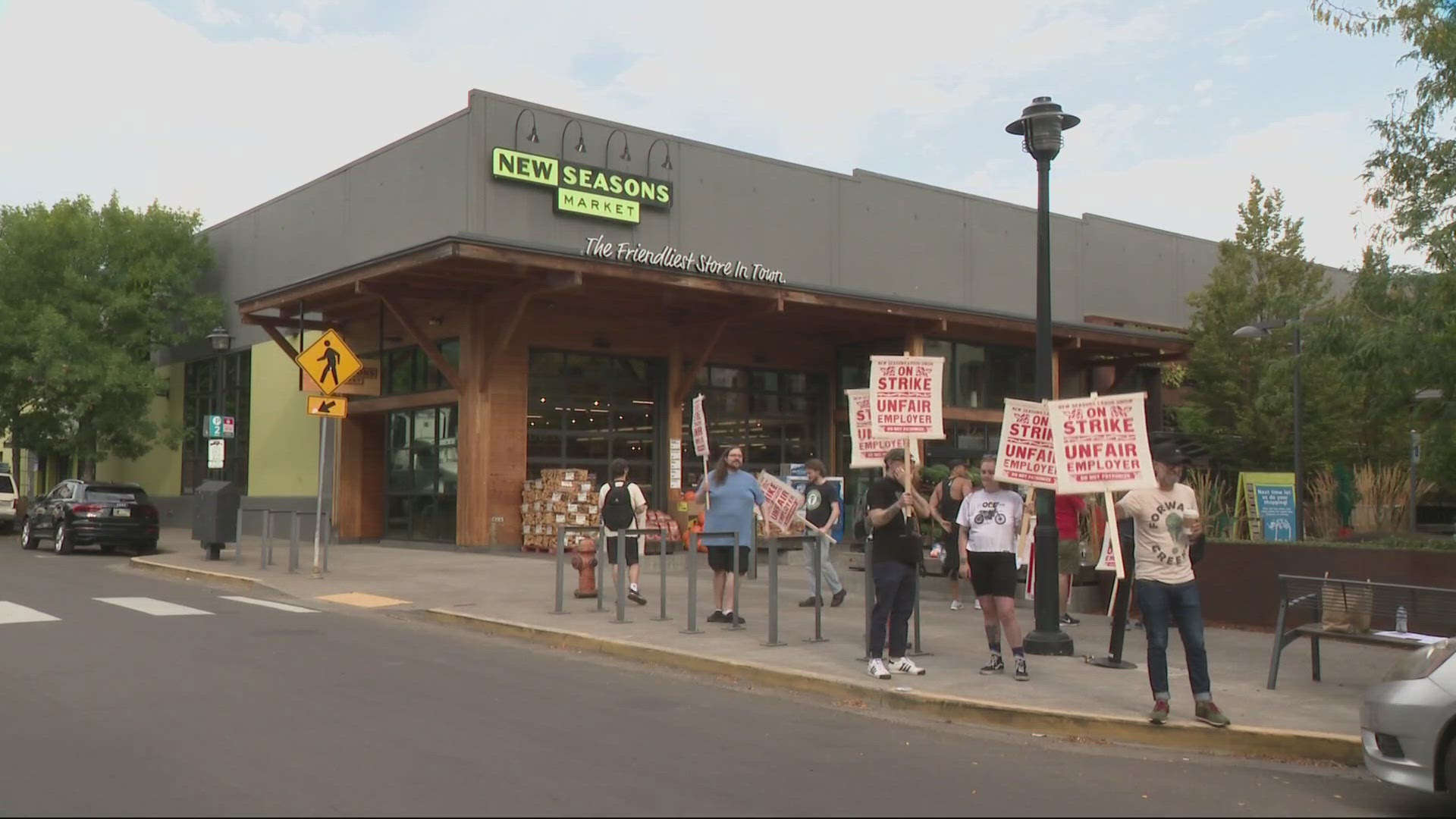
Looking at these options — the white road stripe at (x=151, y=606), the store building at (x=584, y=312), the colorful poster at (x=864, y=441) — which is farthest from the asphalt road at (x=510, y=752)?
the store building at (x=584, y=312)

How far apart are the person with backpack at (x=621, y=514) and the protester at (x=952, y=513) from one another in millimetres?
3549

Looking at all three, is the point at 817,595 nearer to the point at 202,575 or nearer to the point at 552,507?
the point at 202,575

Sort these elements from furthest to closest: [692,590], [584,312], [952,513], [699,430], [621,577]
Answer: [584,312] < [699,430] < [952,513] < [621,577] < [692,590]

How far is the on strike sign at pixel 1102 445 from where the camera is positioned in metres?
9.73

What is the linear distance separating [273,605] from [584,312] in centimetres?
1124

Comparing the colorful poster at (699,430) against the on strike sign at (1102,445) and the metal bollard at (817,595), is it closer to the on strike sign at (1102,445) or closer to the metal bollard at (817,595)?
the metal bollard at (817,595)

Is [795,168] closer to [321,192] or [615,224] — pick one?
[615,224]

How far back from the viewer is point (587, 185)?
2497 centimetres

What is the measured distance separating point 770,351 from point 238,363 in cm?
1434

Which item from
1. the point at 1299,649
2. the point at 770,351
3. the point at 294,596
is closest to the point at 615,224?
the point at 770,351

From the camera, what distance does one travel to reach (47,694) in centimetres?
862

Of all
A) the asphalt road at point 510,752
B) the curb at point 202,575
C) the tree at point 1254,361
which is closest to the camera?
the asphalt road at point 510,752

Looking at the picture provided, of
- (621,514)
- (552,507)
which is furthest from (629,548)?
(552,507)

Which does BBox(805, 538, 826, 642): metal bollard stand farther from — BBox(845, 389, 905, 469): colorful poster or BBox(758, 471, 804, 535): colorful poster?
BBox(758, 471, 804, 535): colorful poster
